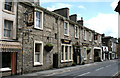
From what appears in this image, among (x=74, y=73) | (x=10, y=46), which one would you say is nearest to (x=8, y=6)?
(x=10, y=46)

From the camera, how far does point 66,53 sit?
24.1m

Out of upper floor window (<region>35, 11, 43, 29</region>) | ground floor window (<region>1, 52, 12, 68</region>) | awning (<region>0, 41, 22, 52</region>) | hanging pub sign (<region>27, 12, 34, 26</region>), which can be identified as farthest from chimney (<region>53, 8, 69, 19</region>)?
ground floor window (<region>1, 52, 12, 68</region>)

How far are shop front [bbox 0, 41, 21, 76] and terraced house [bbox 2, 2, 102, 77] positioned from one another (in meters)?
0.35

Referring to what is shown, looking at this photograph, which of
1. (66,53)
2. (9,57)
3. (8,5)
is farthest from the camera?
(66,53)

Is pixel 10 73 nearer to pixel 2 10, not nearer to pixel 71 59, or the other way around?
pixel 2 10

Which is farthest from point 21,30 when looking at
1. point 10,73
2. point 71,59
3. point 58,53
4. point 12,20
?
point 71,59

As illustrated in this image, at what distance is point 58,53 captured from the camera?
21.2 metres

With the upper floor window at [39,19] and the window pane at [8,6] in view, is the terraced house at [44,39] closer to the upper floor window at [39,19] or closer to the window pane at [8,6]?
the upper floor window at [39,19]

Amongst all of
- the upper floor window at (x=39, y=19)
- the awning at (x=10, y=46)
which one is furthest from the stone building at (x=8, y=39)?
the upper floor window at (x=39, y=19)

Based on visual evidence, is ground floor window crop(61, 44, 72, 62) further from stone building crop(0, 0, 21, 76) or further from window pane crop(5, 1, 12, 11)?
window pane crop(5, 1, 12, 11)

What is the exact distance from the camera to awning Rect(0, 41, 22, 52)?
12.7 metres

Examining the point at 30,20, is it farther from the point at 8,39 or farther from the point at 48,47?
the point at 48,47

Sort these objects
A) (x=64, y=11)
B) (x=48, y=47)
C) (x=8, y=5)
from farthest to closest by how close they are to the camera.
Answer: (x=64, y=11) → (x=48, y=47) → (x=8, y=5)

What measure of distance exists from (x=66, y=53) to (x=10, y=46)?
12.2 m
